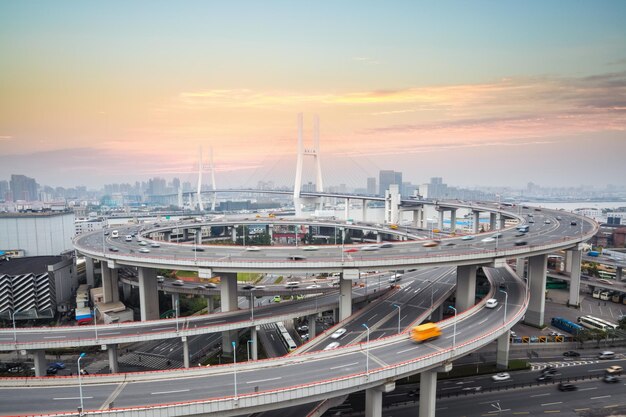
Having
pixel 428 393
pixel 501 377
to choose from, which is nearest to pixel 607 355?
pixel 501 377

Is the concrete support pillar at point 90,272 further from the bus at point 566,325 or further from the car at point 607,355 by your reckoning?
the car at point 607,355

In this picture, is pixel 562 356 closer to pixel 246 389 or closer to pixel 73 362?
pixel 246 389

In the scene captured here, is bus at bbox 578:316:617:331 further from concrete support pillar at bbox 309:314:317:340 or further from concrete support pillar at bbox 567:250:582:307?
concrete support pillar at bbox 309:314:317:340

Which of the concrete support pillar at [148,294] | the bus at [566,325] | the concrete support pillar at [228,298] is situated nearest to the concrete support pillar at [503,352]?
the bus at [566,325]

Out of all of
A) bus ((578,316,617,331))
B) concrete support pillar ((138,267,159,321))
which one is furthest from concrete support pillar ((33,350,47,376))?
bus ((578,316,617,331))

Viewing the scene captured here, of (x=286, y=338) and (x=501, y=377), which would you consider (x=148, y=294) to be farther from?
(x=501, y=377)
